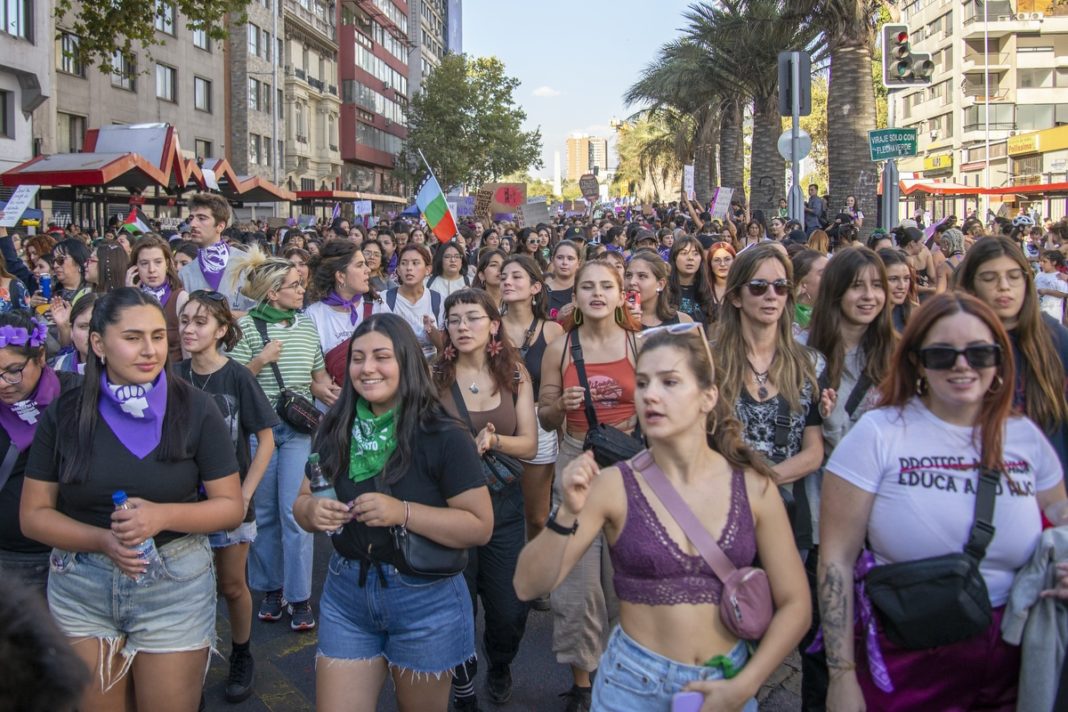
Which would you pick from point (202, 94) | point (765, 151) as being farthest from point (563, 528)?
point (202, 94)

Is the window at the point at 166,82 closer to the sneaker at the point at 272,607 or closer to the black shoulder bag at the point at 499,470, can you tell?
the sneaker at the point at 272,607

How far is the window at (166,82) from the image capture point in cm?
3838

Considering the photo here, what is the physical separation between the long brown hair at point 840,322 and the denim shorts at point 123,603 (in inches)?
109

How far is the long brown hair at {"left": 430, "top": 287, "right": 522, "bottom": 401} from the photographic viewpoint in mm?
4844

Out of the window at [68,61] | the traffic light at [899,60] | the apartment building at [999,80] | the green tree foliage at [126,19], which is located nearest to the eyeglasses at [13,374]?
the traffic light at [899,60]

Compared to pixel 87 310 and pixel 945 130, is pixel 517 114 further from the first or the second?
pixel 87 310

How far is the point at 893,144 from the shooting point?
37.7 ft

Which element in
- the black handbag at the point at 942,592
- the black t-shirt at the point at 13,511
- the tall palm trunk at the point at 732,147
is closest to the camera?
the black handbag at the point at 942,592

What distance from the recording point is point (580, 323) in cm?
514

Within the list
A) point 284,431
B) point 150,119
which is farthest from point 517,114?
point 284,431

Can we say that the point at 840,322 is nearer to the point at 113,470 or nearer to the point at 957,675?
the point at 957,675

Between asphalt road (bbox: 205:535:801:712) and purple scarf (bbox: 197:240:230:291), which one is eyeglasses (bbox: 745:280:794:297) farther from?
purple scarf (bbox: 197:240:230:291)

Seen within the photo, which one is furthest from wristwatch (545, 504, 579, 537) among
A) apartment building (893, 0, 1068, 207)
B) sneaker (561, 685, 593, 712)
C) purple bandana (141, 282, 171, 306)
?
apartment building (893, 0, 1068, 207)

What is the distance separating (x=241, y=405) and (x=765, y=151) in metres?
25.4
